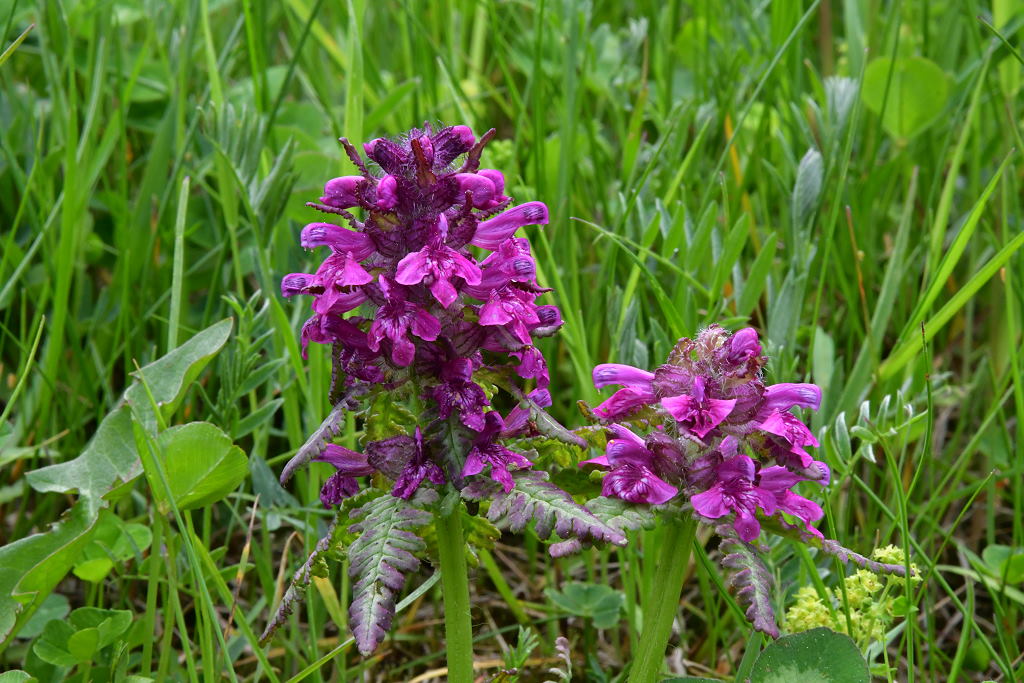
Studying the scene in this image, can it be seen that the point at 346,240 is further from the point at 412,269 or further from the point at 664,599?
the point at 664,599

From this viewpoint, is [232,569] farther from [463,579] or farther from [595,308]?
[595,308]

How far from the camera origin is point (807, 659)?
1.51m

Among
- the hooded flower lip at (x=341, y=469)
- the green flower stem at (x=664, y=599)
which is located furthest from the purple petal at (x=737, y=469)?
the hooded flower lip at (x=341, y=469)

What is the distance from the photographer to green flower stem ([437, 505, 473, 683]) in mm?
1410

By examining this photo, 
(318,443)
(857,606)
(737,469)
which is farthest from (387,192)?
(857,606)

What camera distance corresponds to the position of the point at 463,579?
1420 millimetres

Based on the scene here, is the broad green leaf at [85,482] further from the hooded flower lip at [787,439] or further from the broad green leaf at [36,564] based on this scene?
the hooded flower lip at [787,439]

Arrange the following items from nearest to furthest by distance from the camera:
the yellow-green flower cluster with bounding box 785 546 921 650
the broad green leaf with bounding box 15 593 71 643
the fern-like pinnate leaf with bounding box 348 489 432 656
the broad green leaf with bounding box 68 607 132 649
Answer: the fern-like pinnate leaf with bounding box 348 489 432 656
the yellow-green flower cluster with bounding box 785 546 921 650
the broad green leaf with bounding box 68 607 132 649
the broad green leaf with bounding box 15 593 71 643

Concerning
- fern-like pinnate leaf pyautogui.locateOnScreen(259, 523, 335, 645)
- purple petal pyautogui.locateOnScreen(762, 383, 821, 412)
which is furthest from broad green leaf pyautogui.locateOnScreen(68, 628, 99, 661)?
purple petal pyautogui.locateOnScreen(762, 383, 821, 412)

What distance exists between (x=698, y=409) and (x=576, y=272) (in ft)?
3.33

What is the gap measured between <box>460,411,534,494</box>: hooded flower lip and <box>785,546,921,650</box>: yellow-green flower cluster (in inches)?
22.6

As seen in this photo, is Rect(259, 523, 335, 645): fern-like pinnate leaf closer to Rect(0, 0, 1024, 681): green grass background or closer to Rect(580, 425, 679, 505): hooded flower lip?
Rect(0, 0, 1024, 681): green grass background

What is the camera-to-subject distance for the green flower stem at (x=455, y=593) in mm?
1410

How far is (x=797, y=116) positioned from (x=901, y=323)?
1.84ft
